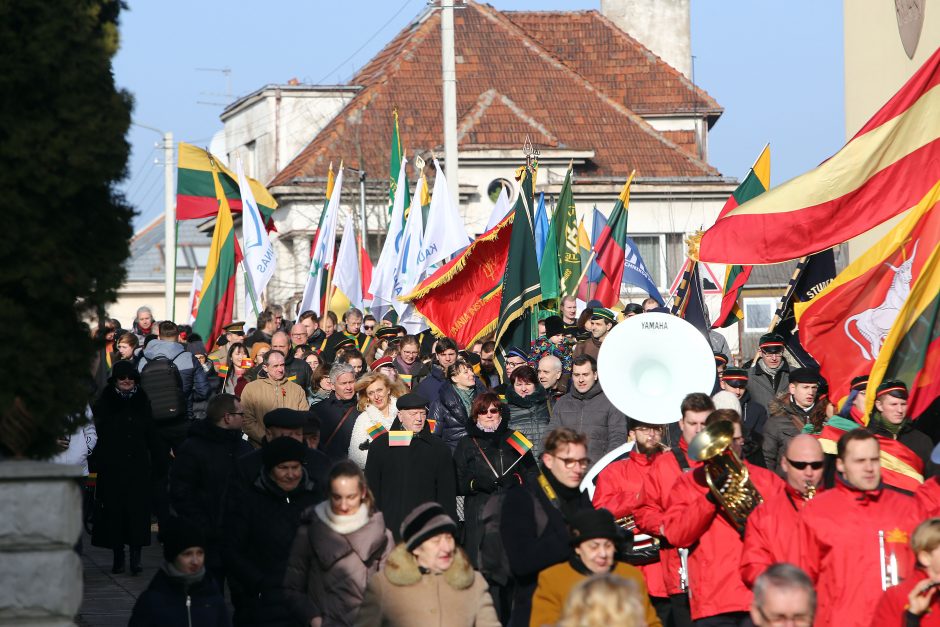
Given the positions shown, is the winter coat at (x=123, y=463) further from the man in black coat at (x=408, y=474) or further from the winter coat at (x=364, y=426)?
the man in black coat at (x=408, y=474)

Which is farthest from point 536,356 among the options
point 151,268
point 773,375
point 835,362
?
A: point 151,268

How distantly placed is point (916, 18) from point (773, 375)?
18.1 feet

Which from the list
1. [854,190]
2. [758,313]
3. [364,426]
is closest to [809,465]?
[854,190]

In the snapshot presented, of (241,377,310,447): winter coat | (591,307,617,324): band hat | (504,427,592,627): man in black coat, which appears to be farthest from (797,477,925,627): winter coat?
(591,307,617,324): band hat

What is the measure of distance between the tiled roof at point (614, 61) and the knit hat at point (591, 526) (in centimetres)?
4046

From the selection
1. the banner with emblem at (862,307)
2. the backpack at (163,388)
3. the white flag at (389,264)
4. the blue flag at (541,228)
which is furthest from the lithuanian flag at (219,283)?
the banner with emblem at (862,307)

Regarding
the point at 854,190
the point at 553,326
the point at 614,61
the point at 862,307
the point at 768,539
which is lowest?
the point at 768,539

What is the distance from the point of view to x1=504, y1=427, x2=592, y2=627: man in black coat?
803cm

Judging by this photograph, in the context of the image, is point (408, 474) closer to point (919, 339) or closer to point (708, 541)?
point (708, 541)

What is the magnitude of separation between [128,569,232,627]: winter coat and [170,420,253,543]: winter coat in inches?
91.1

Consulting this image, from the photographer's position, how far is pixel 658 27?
171 feet

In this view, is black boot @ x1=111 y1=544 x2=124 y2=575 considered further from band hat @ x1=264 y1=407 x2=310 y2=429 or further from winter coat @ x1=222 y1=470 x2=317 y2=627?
winter coat @ x1=222 y1=470 x2=317 y2=627

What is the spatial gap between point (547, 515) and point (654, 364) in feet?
6.12

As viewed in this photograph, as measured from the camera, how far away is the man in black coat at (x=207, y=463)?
10594 mm
